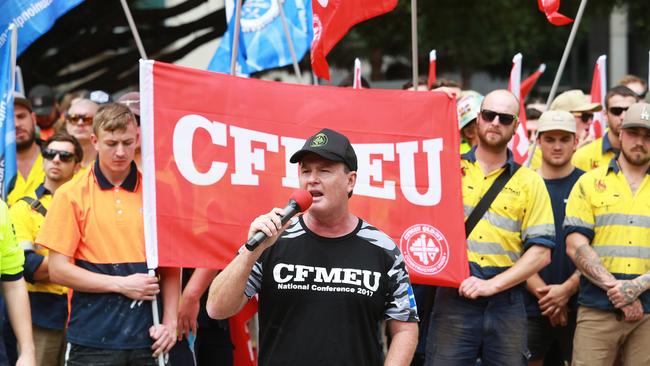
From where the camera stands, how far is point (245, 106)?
600 centimetres

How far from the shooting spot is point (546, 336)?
7410 millimetres

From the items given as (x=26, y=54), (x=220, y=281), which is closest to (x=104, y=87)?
(x=26, y=54)

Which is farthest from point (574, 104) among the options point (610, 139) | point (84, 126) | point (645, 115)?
point (84, 126)

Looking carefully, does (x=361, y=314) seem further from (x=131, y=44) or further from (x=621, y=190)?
(x=131, y=44)

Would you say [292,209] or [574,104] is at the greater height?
[574,104]

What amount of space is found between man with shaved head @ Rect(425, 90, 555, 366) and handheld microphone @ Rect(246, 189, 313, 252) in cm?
234

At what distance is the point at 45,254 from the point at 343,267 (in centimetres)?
308

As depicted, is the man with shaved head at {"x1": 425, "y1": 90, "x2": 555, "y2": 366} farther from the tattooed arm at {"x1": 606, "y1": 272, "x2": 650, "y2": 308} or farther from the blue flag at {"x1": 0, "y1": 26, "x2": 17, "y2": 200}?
the blue flag at {"x1": 0, "y1": 26, "x2": 17, "y2": 200}

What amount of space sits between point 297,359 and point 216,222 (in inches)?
62.3

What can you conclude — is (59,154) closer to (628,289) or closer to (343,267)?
(343,267)

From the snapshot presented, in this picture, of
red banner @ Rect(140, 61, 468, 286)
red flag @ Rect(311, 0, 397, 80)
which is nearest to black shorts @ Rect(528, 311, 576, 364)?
red banner @ Rect(140, 61, 468, 286)

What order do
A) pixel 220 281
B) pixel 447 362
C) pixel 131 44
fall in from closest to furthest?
pixel 220 281
pixel 447 362
pixel 131 44

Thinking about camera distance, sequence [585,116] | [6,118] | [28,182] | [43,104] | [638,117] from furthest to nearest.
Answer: [43,104] → [585,116] → [28,182] → [6,118] → [638,117]

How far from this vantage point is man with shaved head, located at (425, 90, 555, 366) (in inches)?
251
